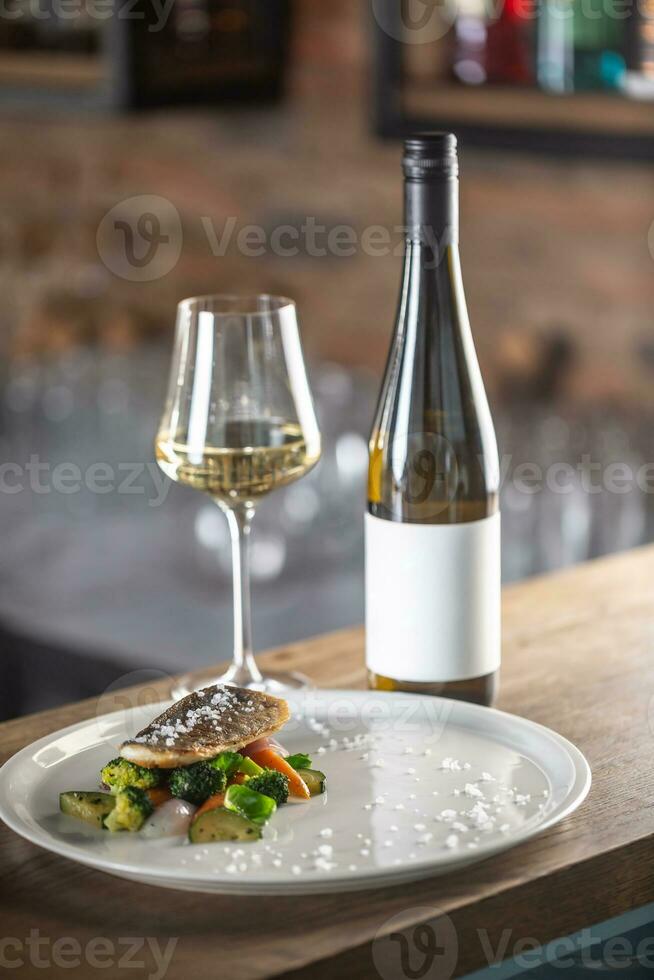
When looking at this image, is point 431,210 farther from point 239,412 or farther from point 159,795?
point 159,795

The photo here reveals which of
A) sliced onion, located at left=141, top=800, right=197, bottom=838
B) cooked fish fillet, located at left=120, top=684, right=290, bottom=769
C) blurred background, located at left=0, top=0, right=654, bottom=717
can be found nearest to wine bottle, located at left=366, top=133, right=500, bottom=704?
cooked fish fillet, located at left=120, top=684, right=290, bottom=769

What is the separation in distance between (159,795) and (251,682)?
0.24m

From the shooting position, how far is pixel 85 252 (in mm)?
3312

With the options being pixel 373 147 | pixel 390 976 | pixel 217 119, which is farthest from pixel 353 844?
pixel 217 119

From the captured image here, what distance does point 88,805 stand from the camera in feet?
2.65

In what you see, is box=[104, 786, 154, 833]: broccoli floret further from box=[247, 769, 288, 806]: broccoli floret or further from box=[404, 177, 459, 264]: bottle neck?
box=[404, 177, 459, 264]: bottle neck

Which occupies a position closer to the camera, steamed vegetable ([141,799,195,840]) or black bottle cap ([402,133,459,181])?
steamed vegetable ([141,799,195,840])

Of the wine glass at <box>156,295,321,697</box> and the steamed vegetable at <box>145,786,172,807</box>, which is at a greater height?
the wine glass at <box>156,295,321,697</box>

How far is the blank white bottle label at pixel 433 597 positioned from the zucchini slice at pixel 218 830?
0.73 ft

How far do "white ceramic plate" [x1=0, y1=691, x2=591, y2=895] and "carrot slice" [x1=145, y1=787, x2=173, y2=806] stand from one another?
28mm

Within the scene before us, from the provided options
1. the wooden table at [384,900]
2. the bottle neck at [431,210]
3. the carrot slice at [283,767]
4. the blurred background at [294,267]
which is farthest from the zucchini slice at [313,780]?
the blurred background at [294,267]

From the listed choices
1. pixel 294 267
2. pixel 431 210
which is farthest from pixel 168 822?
pixel 294 267

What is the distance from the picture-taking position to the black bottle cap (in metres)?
0.90

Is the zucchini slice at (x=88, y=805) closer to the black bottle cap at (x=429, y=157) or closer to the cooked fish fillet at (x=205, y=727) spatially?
the cooked fish fillet at (x=205, y=727)
